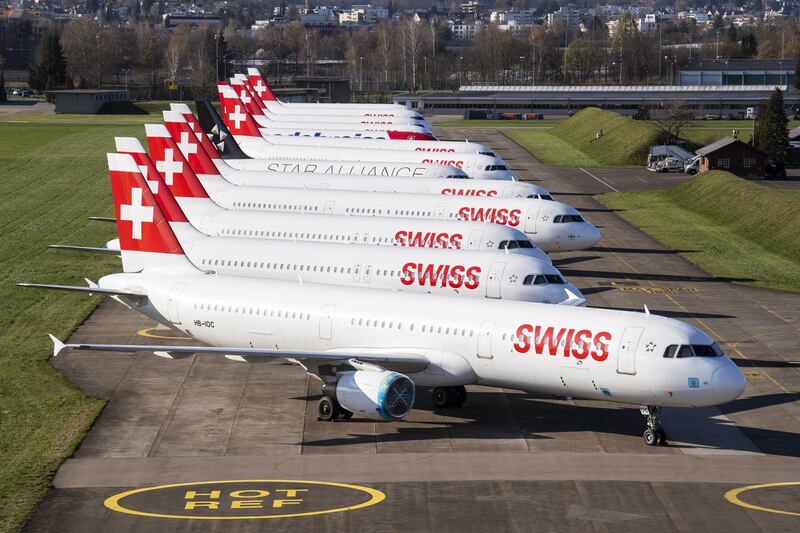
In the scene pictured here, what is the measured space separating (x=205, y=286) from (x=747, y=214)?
63.9m

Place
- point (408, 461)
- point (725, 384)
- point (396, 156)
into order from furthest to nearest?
point (396, 156) < point (408, 461) < point (725, 384)

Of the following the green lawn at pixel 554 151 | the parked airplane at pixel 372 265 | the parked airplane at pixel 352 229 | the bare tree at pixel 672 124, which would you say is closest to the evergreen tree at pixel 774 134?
the bare tree at pixel 672 124

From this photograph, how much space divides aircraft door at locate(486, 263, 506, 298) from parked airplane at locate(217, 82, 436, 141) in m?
70.0

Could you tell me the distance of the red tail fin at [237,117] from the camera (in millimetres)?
122938

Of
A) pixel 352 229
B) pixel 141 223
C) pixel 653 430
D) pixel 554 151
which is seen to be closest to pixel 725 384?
pixel 653 430

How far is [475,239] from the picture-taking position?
2672 inches

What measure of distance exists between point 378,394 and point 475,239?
24.2 meters

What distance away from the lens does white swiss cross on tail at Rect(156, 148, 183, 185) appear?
2778 inches

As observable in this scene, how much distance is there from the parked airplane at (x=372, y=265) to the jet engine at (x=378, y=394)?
13.5 m

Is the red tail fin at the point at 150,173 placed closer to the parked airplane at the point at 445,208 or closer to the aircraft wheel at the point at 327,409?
the aircraft wheel at the point at 327,409

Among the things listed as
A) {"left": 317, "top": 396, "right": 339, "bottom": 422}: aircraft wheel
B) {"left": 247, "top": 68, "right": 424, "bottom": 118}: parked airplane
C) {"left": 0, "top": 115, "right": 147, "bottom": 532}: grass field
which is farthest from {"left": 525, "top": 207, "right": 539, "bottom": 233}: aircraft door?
{"left": 247, "top": 68, "right": 424, "bottom": 118}: parked airplane

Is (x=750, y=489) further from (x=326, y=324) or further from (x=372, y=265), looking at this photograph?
(x=372, y=265)

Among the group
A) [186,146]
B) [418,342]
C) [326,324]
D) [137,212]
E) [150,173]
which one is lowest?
[418,342]

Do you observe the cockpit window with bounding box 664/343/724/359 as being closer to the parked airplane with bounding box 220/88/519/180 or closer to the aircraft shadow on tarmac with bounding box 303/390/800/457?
the aircraft shadow on tarmac with bounding box 303/390/800/457
